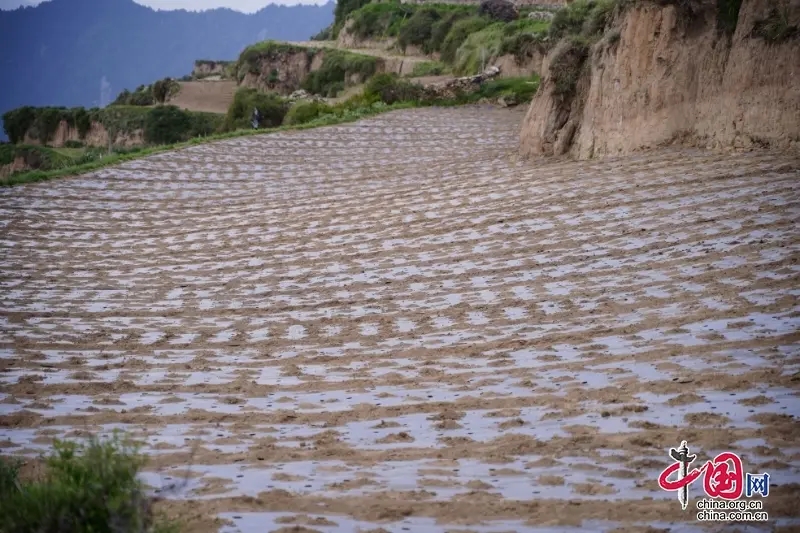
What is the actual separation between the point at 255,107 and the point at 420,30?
2111 centimetres

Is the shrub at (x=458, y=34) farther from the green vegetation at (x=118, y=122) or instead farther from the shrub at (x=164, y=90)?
the shrub at (x=164, y=90)

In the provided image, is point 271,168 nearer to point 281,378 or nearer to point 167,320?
point 167,320

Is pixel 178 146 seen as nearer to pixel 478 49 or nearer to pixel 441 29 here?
pixel 478 49

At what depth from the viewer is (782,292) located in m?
7.28

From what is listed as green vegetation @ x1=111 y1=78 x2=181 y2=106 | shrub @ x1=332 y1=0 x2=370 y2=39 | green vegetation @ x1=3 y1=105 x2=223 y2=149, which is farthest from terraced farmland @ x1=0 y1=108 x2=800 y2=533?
shrub @ x1=332 y1=0 x2=370 y2=39

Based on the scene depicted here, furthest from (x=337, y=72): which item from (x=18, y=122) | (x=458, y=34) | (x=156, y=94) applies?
(x=18, y=122)

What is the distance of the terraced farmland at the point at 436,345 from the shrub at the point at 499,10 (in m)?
40.2

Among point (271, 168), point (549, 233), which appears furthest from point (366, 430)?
point (271, 168)

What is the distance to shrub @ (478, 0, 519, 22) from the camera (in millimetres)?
53188

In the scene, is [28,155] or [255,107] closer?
[255,107]

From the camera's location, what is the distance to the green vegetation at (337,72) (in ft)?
177

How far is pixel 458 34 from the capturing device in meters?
50.1

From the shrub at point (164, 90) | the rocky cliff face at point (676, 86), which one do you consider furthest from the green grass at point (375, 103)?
the shrub at point (164, 90)

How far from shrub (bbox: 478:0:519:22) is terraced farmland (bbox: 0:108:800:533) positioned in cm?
4018
